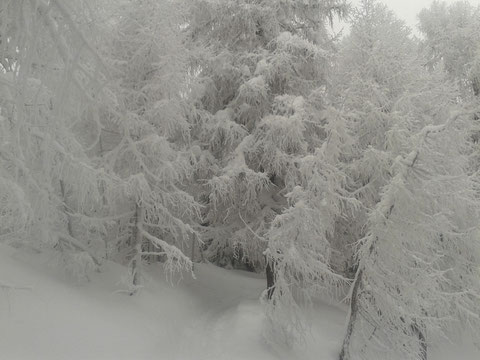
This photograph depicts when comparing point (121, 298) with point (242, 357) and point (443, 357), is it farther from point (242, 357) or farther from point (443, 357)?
point (443, 357)

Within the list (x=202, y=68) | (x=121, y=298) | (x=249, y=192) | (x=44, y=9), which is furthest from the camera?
(x=202, y=68)

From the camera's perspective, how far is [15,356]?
23.5 feet

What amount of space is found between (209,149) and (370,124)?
455cm

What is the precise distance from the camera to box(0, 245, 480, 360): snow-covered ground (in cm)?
806

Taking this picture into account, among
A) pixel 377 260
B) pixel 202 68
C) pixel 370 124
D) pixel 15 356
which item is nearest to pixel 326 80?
pixel 370 124

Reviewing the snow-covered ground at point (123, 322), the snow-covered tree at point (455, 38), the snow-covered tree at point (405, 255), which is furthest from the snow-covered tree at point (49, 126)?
the snow-covered tree at point (455, 38)

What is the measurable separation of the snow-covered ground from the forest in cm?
38

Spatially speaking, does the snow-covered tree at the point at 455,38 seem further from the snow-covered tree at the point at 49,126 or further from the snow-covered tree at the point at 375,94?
Result: the snow-covered tree at the point at 49,126

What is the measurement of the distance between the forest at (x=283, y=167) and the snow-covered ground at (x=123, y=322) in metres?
0.38

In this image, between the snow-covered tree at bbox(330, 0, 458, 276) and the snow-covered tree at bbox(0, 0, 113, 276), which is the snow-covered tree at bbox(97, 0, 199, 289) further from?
the snow-covered tree at bbox(330, 0, 458, 276)

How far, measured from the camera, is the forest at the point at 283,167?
8.72 metres

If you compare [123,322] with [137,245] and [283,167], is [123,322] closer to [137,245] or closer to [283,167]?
[137,245]

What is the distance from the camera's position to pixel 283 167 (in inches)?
459

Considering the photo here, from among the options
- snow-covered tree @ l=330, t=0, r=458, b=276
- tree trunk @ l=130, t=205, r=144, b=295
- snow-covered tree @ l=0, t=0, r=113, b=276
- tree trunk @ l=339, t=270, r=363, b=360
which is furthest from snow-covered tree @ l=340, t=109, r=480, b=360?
snow-covered tree @ l=0, t=0, r=113, b=276
